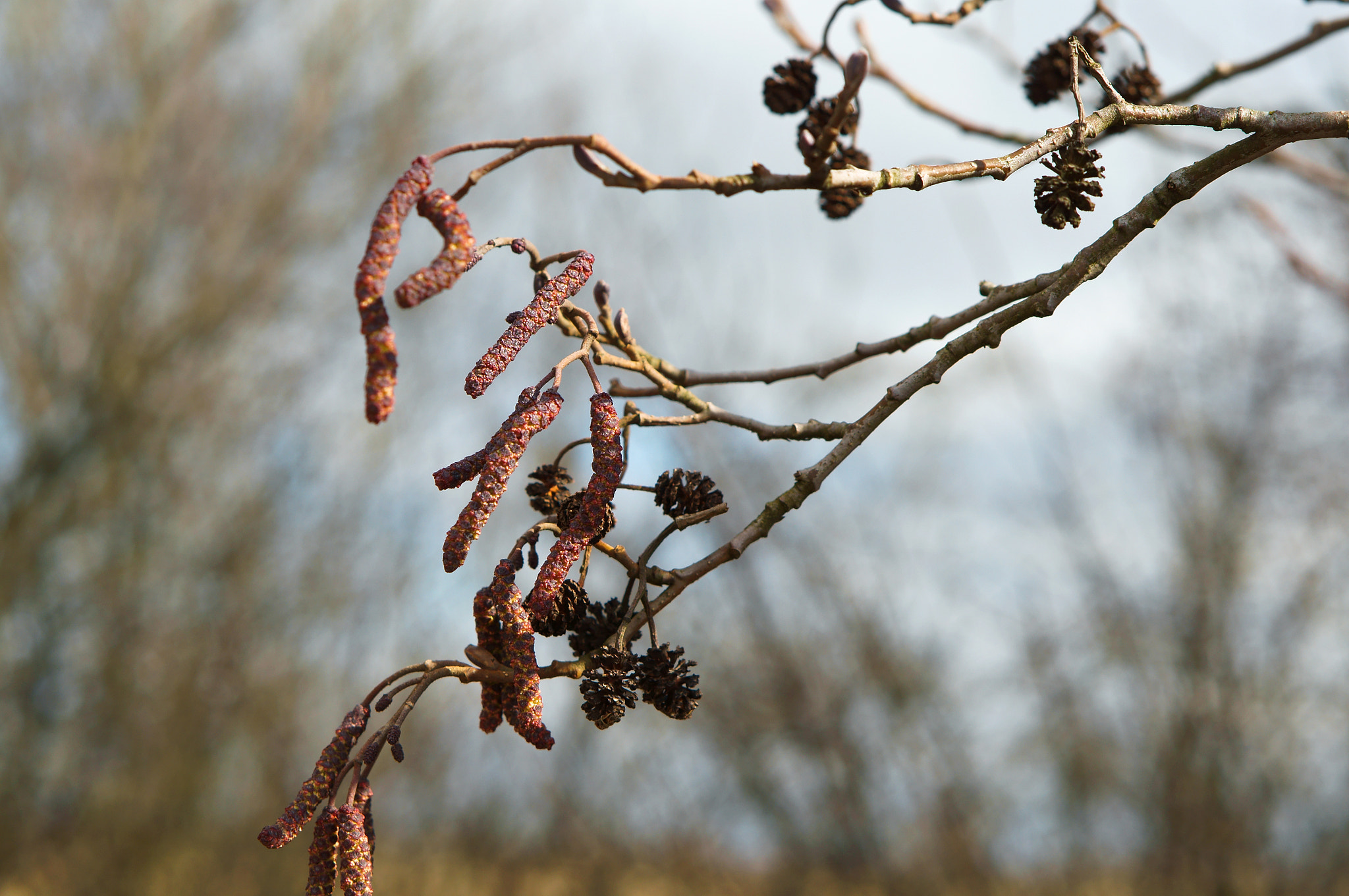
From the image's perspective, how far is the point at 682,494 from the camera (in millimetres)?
959

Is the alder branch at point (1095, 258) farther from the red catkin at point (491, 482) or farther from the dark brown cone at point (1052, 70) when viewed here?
the dark brown cone at point (1052, 70)

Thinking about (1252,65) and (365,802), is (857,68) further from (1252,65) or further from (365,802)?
(1252,65)

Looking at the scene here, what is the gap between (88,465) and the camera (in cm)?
733

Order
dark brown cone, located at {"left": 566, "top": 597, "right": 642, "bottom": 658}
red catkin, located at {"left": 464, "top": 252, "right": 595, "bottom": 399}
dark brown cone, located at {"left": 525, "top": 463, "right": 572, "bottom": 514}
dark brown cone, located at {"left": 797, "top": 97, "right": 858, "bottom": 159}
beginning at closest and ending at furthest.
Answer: red catkin, located at {"left": 464, "top": 252, "right": 595, "bottom": 399} → dark brown cone, located at {"left": 566, "top": 597, "right": 642, "bottom": 658} → dark brown cone, located at {"left": 525, "top": 463, "right": 572, "bottom": 514} → dark brown cone, located at {"left": 797, "top": 97, "right": 858, "bottom": 159}

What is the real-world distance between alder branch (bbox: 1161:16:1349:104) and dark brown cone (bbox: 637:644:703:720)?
116cm

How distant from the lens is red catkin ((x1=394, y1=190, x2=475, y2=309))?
25.8 inches

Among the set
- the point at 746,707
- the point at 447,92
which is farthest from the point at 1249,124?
the point at 447,92

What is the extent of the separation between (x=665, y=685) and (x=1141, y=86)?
1184 mm

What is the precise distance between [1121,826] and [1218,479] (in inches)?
101

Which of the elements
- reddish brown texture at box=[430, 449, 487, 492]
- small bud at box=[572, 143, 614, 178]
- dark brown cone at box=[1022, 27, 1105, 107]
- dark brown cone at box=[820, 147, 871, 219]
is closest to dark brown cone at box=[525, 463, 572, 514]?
reddish brown texture at box=[430, 449, 487, 492]

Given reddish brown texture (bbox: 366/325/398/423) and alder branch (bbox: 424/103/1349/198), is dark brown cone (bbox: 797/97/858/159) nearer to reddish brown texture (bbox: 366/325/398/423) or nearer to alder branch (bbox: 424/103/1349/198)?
alder branch (bbox: 424/103/1349/198)

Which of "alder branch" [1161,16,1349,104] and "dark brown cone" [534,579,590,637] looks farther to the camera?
"alder branch" [1161,16,1349,104]

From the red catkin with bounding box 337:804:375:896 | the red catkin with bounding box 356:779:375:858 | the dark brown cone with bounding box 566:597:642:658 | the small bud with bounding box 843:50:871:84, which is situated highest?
the small bud with bounding box 843:50:871:84

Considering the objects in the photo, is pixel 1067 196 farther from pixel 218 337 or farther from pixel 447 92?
pixel 447 92
